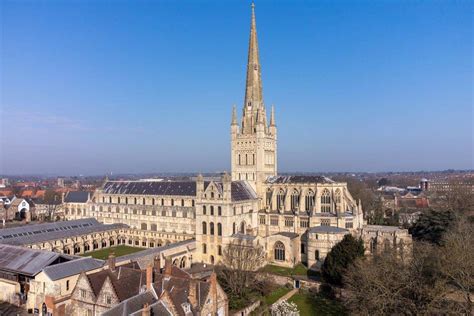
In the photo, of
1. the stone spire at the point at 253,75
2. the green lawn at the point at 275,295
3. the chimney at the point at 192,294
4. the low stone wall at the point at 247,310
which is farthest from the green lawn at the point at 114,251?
the chimney at the point at 192,294

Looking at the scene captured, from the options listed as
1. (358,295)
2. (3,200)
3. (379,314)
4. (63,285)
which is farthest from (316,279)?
(3,200)

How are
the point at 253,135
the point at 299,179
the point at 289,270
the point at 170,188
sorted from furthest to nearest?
the point at 170,188
the point at 253,135
the point at 299,179
the point at 289,270

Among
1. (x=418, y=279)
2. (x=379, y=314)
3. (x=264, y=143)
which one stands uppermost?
(x=264, y=143)

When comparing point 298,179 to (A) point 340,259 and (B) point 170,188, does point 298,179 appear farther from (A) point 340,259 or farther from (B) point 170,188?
(B) point 170,188

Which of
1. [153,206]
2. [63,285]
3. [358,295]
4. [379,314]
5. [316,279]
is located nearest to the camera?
[379,314]

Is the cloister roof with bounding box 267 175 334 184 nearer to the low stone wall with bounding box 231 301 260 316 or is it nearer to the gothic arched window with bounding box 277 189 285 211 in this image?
the gothic arched window with bounding box 277 189 285 211

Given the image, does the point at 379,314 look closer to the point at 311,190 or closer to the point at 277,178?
the point at 311,190

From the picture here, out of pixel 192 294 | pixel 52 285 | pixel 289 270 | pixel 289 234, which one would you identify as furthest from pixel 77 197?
pixel 192 294
